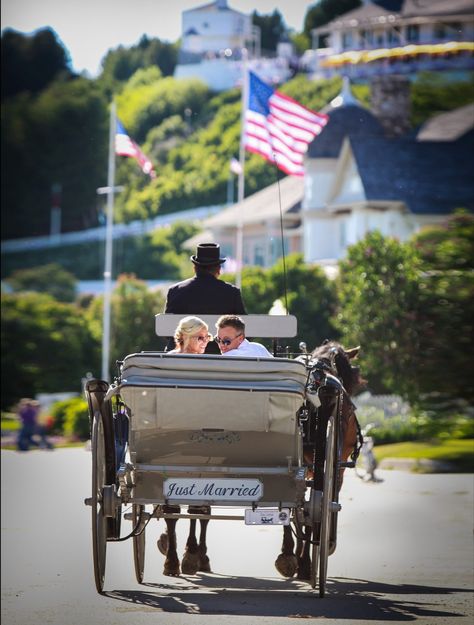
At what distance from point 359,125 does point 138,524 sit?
4740 centimetres

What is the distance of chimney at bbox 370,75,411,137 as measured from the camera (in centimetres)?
5666

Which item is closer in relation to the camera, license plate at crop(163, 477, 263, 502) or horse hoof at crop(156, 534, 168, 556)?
license plate at crop(163, 477, 263, 502)

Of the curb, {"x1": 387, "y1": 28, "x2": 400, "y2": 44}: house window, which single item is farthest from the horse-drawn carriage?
{"x1": 387, "y1": 28, "x2": 400, "y2": 44}: house window

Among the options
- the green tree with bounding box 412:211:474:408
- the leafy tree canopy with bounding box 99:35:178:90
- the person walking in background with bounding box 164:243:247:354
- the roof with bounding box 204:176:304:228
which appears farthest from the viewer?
the leafy tree canopy with bounding box 99:35:178:90

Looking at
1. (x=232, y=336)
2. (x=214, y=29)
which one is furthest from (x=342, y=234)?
(x=232, y=336)

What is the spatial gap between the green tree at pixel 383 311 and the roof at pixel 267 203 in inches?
601

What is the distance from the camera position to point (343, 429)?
9352mm

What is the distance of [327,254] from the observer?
51.1 meters

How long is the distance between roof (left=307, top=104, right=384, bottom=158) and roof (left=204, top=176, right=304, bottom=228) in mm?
1890

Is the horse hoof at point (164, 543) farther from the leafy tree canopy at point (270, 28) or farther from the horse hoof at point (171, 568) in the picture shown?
the leafy tree canopy at point (270, 28)

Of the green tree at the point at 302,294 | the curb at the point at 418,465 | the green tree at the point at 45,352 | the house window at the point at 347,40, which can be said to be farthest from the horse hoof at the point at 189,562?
the house window at the point at 347,40

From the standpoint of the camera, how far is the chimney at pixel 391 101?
5666 centimetres

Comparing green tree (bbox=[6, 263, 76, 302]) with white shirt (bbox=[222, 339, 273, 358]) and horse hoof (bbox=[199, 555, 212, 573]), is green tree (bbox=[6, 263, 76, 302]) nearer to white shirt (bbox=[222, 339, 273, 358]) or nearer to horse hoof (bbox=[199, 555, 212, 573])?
horse hoof (bbox=[199, 555, 212, 573])

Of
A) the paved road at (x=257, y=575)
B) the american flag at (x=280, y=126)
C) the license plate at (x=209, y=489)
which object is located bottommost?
the paved road at (x=257, y=575)
